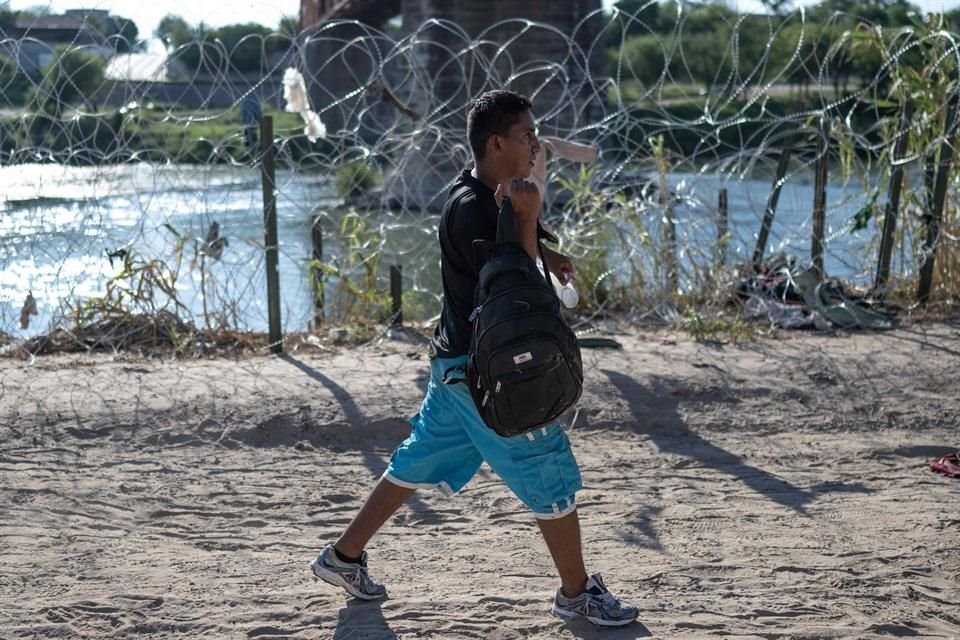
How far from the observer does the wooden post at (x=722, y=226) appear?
783 cm

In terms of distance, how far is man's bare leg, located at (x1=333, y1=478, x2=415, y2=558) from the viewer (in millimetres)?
3566

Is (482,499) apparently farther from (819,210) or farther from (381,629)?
(819,210)

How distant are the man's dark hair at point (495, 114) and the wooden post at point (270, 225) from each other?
3.63 meters

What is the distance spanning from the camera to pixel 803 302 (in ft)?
25.6

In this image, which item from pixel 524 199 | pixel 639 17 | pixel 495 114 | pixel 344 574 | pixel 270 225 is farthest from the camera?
pixel 639 17

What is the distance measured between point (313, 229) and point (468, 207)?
4.53m

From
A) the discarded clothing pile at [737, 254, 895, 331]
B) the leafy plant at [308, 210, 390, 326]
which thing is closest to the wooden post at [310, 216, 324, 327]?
the leafy plant at [308, 210, 390, 326]

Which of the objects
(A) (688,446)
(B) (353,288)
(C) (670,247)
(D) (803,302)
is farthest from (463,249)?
(D) (803,302)

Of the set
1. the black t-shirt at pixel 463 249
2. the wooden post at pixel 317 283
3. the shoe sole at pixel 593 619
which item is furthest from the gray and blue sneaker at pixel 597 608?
the wooden post at pixel 317 283

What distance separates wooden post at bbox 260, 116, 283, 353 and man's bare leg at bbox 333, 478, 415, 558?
133 inches

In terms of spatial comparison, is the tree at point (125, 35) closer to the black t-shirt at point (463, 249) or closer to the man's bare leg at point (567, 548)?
the black t-shirt at point (463, 249)

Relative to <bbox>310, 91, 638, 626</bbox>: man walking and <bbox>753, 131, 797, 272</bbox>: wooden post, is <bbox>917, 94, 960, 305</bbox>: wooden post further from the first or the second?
<bbox>310, 91, 638, 626</bbox>: man walking

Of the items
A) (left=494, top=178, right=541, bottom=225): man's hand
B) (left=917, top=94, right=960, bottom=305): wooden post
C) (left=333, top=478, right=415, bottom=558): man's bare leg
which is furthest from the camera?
(left=917, top=94, right=960, bottom=305): wooden post

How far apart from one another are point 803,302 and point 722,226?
2.32 ft
